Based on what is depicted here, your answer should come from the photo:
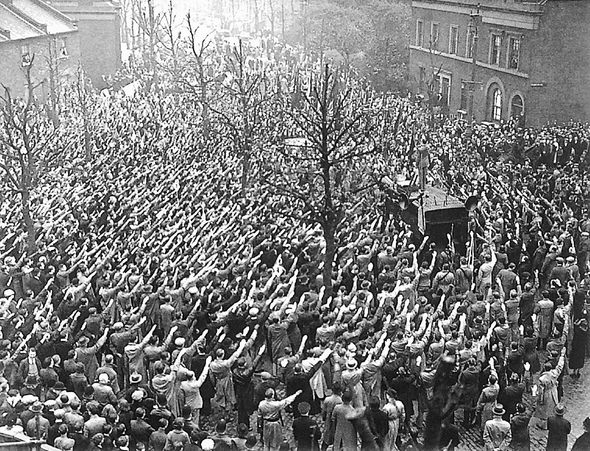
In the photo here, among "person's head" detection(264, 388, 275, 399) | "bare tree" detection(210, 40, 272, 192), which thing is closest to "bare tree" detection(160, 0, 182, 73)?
"bare tree" detection(210, 40, 272, 192)

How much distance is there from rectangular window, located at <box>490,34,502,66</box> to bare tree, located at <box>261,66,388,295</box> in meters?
9.23

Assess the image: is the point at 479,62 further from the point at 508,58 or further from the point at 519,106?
the point at 519,106

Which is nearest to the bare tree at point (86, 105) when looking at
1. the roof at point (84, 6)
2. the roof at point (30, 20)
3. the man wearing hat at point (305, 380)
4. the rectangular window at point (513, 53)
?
the roof at point (30, 20)

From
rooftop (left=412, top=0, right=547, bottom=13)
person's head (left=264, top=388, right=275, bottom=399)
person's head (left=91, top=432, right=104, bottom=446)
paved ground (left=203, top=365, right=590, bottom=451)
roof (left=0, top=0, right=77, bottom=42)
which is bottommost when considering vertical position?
paved ground (left=203, top=365, right=590, bottom=451)

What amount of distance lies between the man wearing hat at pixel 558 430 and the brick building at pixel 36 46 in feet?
91.1

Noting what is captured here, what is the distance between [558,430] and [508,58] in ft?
93.0

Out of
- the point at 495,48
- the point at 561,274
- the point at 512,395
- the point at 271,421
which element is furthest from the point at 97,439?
the point at 495,48

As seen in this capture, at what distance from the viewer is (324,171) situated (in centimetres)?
1681

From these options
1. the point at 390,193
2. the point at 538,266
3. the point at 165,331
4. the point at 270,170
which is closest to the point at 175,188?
the point at 270,170

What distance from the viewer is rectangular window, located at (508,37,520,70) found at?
35306 millimetres

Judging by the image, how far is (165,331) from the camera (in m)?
14.3

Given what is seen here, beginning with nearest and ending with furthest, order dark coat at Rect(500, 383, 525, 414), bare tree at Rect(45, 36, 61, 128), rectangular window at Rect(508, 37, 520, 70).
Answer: dark coat at Rect(500, 383, 525, 414) → bare tree at Rect(45, 36, 61, 128) → rectangular window at Rect(508, 37, 520, 70)

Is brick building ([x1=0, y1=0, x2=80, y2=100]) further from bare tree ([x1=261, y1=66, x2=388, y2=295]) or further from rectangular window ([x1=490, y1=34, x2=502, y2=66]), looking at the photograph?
rectangular window ([x1=490, y1=34, x2=502, y2=66])

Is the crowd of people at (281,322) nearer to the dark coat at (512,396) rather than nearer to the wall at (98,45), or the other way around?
the dark coat at (512,396)
